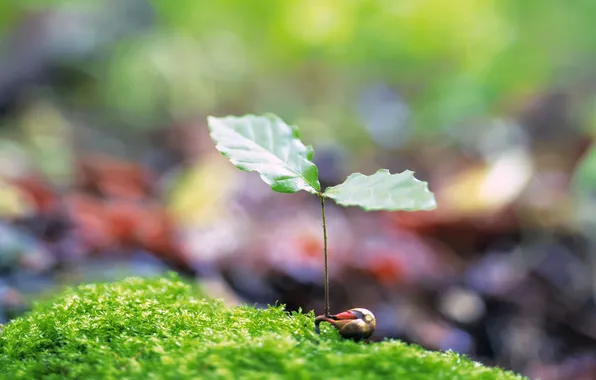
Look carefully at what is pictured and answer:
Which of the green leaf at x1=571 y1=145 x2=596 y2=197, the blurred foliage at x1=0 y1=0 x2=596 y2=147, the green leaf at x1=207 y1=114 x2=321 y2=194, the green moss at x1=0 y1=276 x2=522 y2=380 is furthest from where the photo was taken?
the blurred foliage at x1=0 y1=0 x2=596 y2=147

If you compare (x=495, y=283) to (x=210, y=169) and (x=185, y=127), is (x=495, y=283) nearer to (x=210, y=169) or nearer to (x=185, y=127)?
(x=210, y=169)

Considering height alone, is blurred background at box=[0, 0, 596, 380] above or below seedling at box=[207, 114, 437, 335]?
above

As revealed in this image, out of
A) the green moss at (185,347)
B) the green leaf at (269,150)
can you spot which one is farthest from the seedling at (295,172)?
the green moss at (185,347)

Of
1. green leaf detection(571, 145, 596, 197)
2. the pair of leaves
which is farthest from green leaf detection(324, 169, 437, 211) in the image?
green leaf detection(571, 145, 596, 197)

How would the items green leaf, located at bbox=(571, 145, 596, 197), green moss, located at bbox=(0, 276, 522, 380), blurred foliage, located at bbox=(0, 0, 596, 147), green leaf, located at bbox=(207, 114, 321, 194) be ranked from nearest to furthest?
green moss, located at bbox=(0, 276, 522, 380) < green leaf, located at bbox=(207, 114, 321, 194) < green leaf, located at bbox=(571, 145, 596, 197) < blurred foliage, located at bbox=(0, 0, 596, 147)

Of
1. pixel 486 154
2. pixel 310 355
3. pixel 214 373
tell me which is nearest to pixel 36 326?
pixel 214 373

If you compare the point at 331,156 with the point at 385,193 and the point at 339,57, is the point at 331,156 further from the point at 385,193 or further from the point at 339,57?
the point at 385,193

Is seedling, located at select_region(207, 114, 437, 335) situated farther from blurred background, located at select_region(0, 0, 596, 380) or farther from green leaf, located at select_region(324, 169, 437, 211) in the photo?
blurred background, located at select_region(0, 0, 596, 380)

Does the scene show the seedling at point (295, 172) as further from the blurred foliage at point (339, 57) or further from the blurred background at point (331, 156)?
the blurred foliage at point (339, 57)

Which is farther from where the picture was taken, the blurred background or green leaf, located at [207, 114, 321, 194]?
the blurred background
